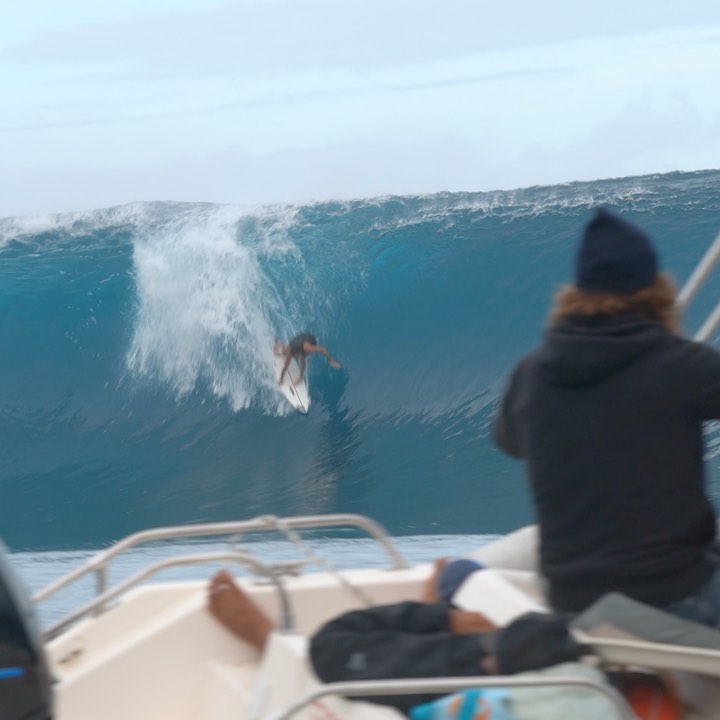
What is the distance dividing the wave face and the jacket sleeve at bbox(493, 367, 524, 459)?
7.45m

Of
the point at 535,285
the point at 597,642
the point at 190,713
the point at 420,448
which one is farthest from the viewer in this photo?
the point at 535,285

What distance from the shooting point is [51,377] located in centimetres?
1598

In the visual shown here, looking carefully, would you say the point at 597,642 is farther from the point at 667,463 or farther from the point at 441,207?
the point at 441,207

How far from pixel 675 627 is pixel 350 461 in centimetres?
1040

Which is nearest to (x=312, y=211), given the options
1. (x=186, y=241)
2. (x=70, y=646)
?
(x=186, y=241)

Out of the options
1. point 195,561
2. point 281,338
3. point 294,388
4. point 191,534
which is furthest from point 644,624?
point 281,338

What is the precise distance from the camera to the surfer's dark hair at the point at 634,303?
2.50m

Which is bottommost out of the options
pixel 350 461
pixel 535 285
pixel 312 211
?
pixel 350 461

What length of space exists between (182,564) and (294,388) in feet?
36.2

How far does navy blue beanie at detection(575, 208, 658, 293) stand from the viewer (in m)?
2.50

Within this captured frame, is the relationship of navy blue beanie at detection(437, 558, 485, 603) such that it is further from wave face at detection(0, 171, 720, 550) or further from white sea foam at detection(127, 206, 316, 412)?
white sea foam at detection(127, 206, 316, 412)

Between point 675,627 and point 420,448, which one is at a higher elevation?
point 675,627

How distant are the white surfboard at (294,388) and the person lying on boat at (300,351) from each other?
40 mm

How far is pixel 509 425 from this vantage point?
2.80 meters
